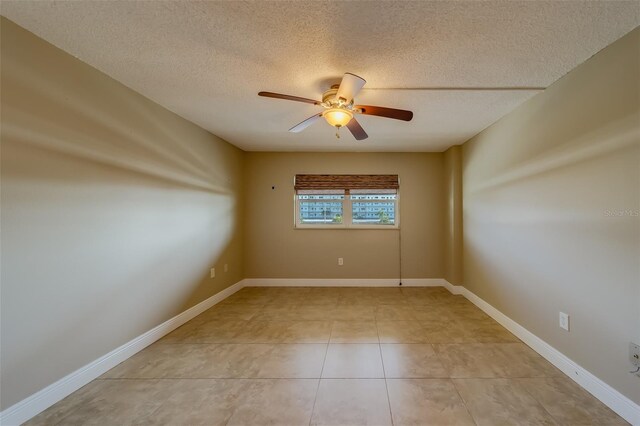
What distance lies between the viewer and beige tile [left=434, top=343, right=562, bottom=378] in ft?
6.46

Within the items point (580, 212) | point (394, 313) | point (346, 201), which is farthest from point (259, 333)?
point (580, 212)

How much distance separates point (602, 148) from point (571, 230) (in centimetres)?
59

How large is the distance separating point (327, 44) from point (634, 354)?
8.34ft

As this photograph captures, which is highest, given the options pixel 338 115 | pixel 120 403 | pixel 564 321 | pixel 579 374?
pixel 338 115

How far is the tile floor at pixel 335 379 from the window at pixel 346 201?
70.8 inches

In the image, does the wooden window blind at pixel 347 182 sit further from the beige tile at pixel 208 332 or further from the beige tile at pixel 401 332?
the beige tile at pixel 208 332

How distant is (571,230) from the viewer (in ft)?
6.34

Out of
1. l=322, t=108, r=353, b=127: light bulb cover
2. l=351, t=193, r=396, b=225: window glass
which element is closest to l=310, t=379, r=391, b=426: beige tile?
l=322, t=108, r=353, b=127: light bulb cover

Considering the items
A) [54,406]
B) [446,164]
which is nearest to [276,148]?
[446,164]

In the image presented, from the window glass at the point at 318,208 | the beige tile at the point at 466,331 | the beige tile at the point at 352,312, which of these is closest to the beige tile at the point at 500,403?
the beige tile at the point at 466,331

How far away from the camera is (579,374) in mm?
1849

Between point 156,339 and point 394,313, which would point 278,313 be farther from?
point 394,313

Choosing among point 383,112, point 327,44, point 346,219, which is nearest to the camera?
point 327,44

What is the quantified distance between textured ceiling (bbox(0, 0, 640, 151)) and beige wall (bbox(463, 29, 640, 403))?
21cm
